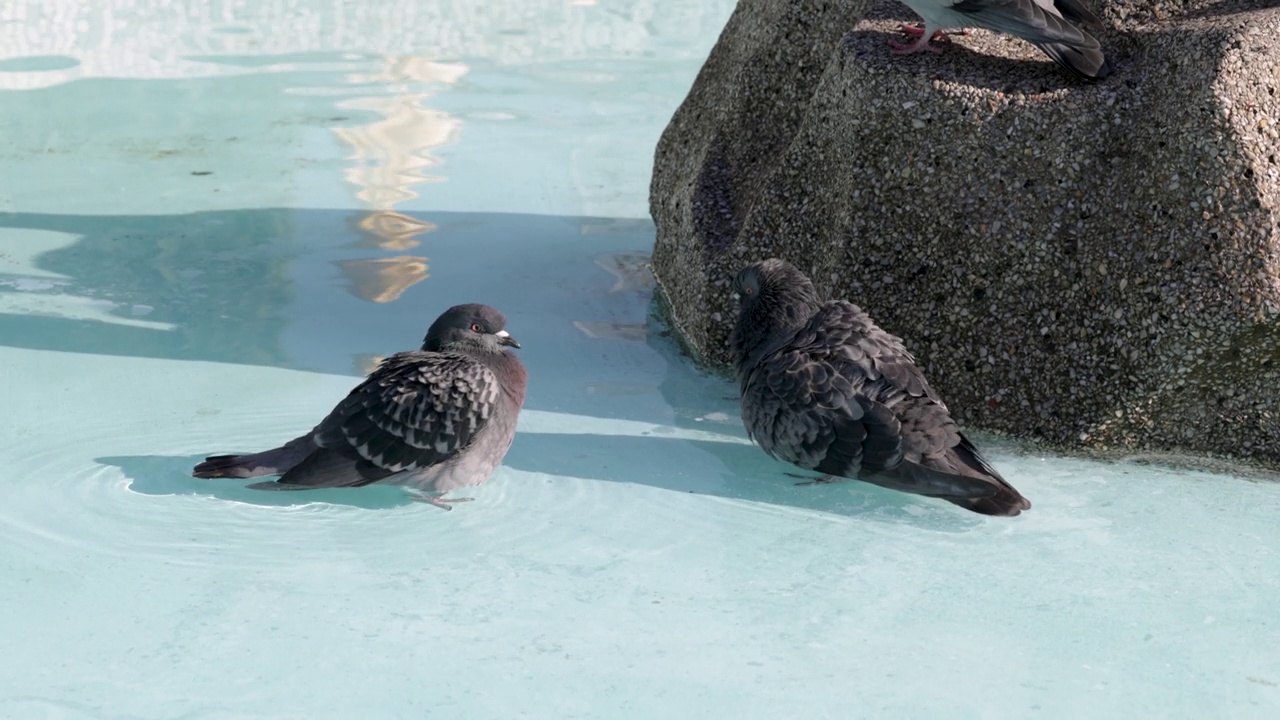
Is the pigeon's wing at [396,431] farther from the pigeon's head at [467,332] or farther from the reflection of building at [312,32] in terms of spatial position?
the reflection of building at [312,32]

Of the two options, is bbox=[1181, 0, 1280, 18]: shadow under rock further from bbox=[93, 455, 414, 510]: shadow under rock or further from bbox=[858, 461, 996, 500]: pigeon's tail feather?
bbox=[93, 455, 414, 510]: shadow under rock

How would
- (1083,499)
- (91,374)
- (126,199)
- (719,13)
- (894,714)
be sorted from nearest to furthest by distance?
(894,714)
(1083,499)
(91,374)
(126,199)
(719,13)

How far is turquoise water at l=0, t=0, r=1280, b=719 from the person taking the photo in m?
3.55

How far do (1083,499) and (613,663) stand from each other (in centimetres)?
175

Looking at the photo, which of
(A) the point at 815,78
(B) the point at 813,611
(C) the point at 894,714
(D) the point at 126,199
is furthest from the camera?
(D) the point at 126,199

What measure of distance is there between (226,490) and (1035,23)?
311 centimetres

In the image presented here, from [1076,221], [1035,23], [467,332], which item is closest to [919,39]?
[1035,23]

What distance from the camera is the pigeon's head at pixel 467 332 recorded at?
4715 mm

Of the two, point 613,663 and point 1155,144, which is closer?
point 613,663

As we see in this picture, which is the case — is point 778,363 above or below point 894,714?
above

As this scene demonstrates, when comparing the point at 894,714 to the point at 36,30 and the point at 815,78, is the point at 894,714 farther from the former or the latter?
the point at 36,30

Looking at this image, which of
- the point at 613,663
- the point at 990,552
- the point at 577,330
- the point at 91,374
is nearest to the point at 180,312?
the point at 91,374

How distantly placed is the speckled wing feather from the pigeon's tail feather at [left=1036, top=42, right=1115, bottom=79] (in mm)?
1191

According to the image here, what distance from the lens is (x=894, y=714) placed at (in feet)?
11.2
